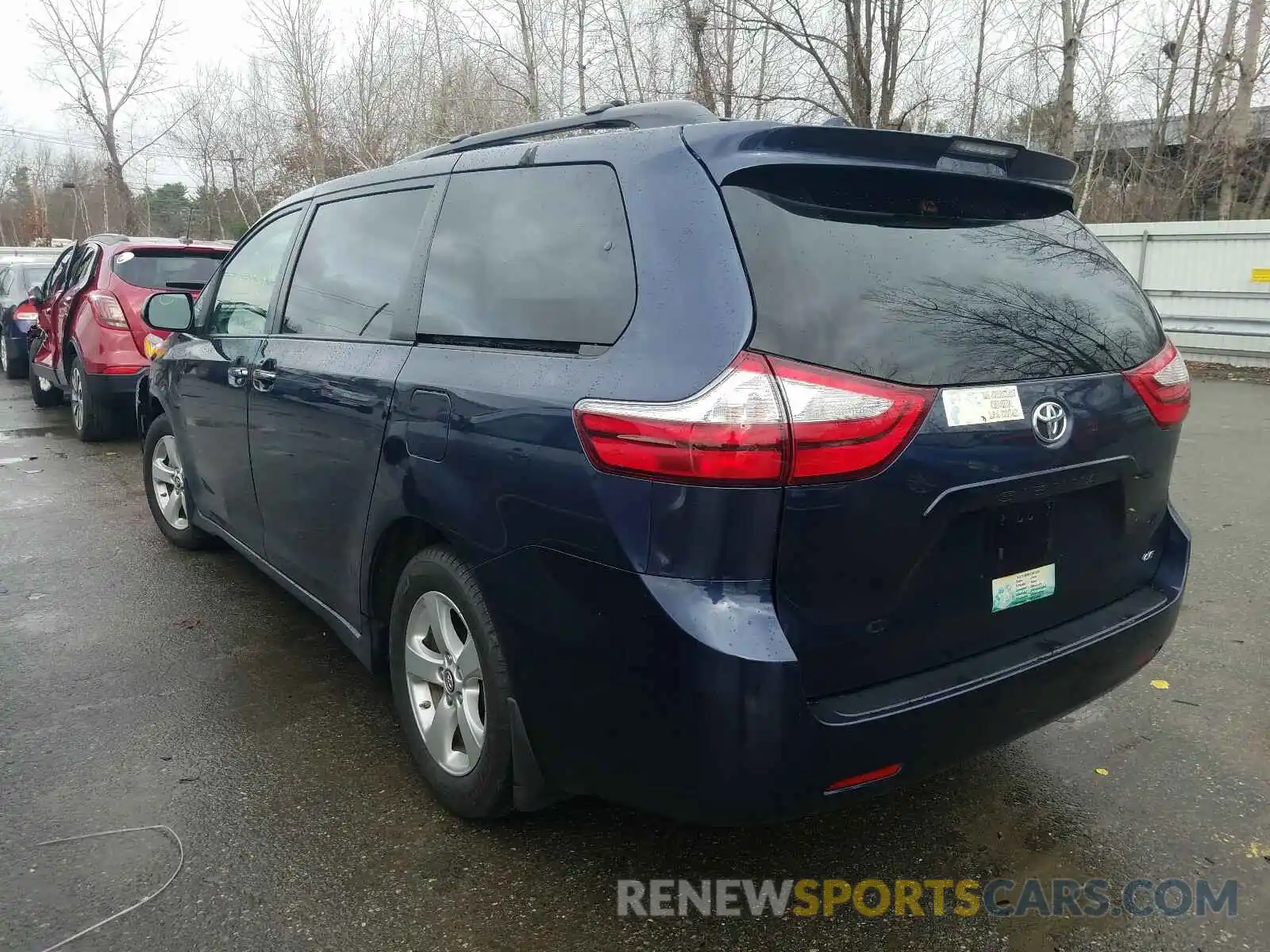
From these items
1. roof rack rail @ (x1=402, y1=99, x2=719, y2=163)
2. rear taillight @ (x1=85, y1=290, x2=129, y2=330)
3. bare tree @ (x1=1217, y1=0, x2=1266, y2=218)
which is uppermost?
bare tree @ (x1=1217, y1=0, x2=1266, y2=218)

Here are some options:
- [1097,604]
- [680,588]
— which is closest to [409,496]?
[680,588]

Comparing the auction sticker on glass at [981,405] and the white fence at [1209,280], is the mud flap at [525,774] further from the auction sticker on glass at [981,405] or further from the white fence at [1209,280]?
the white fence at [1209,280]

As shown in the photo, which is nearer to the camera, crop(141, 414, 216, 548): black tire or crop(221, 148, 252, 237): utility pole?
crop(141, 414, 216, 548): black tire

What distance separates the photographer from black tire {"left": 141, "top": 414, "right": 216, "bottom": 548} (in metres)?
5.05

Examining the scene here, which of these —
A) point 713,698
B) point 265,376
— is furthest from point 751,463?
point 265,376

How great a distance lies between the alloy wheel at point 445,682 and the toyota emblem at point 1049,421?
1463 millimetres

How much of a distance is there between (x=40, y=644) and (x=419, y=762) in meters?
2.16

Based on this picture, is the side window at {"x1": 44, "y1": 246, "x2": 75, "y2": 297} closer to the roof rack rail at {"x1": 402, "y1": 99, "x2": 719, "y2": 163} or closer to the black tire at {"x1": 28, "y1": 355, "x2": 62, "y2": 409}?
the black tire at {"x1": 28, "y1": 355, "x2": 62, "y2": 409}

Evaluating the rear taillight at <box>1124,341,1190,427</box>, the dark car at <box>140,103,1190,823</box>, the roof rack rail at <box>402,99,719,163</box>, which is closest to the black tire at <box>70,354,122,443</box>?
the roof rack rail at <box>402,99,719,163</box>

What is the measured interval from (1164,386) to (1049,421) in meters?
0.60

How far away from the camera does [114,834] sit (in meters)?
2.64

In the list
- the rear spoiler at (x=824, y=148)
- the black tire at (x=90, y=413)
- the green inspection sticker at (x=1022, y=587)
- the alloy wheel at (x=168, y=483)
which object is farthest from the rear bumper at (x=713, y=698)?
the black tire at (x=90, y=413)

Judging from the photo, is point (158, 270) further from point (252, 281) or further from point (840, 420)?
point (840, 420)

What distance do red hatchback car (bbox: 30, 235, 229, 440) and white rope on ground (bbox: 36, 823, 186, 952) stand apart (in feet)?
18.9
